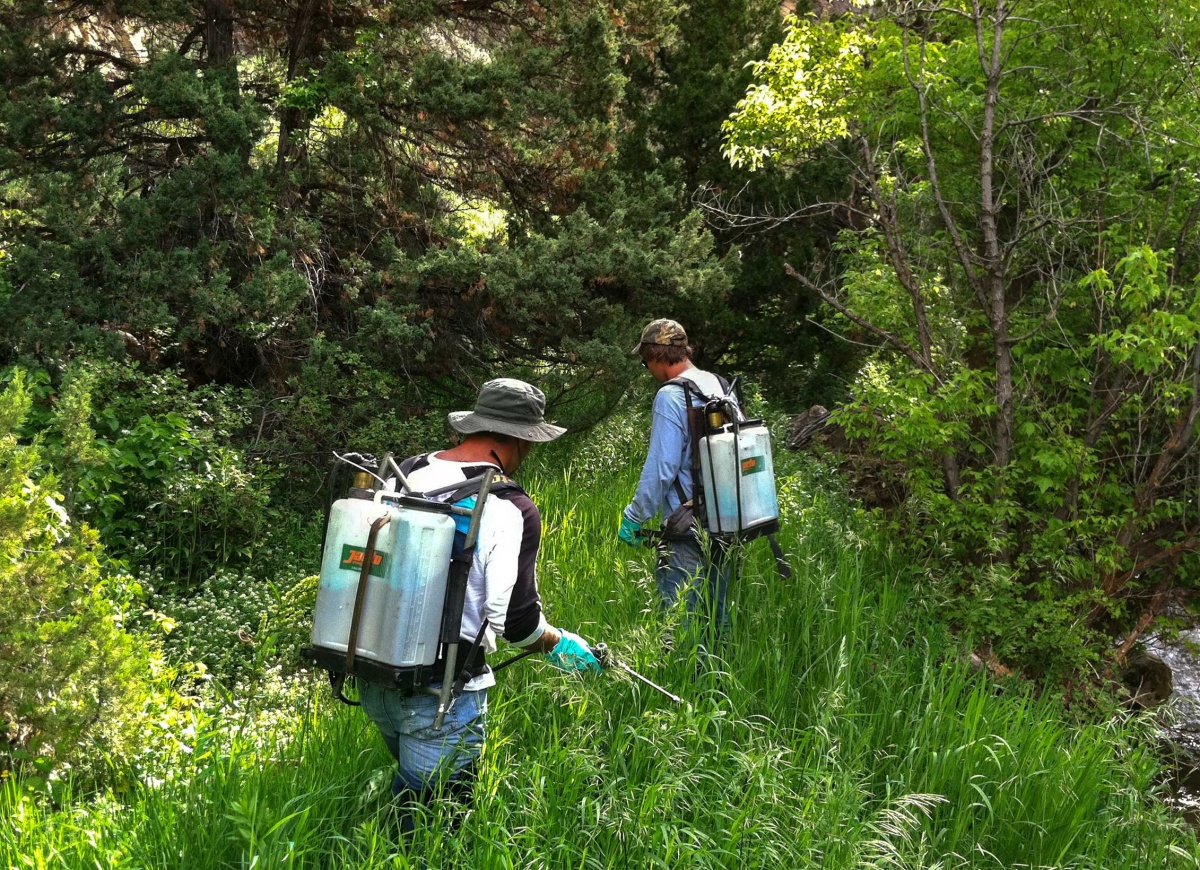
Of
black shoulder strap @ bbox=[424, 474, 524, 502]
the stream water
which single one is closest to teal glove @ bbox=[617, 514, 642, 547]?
black shoulder strap @ bbox=[424, 474, 524, 502]

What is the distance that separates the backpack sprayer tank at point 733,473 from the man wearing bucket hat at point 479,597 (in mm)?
1458

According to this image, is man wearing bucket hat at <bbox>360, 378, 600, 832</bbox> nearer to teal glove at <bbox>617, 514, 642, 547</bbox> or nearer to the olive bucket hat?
the olive bucket hat

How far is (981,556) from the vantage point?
6.32m

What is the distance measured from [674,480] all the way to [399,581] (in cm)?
217

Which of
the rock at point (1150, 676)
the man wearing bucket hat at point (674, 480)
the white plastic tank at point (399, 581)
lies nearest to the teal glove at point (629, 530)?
the man wearing bucket hat at point (674, 480)

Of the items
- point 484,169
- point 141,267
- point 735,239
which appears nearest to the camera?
point 141,267

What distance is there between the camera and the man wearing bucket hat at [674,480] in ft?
15.2

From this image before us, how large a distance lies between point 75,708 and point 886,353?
245 inches

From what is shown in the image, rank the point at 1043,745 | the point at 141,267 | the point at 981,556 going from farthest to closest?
1. the point at 141,267
2. the point at 981,556
3. the point at 1043,745

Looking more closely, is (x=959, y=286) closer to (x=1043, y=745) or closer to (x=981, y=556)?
(x=981, y=556)

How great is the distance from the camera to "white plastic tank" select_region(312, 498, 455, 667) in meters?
2.74

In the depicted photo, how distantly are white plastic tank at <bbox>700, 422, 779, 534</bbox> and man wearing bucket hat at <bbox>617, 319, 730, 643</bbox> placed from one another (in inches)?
4.6

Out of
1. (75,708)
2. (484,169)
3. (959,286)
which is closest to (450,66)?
(484,169)

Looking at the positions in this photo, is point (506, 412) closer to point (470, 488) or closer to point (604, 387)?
point (470, 488)
